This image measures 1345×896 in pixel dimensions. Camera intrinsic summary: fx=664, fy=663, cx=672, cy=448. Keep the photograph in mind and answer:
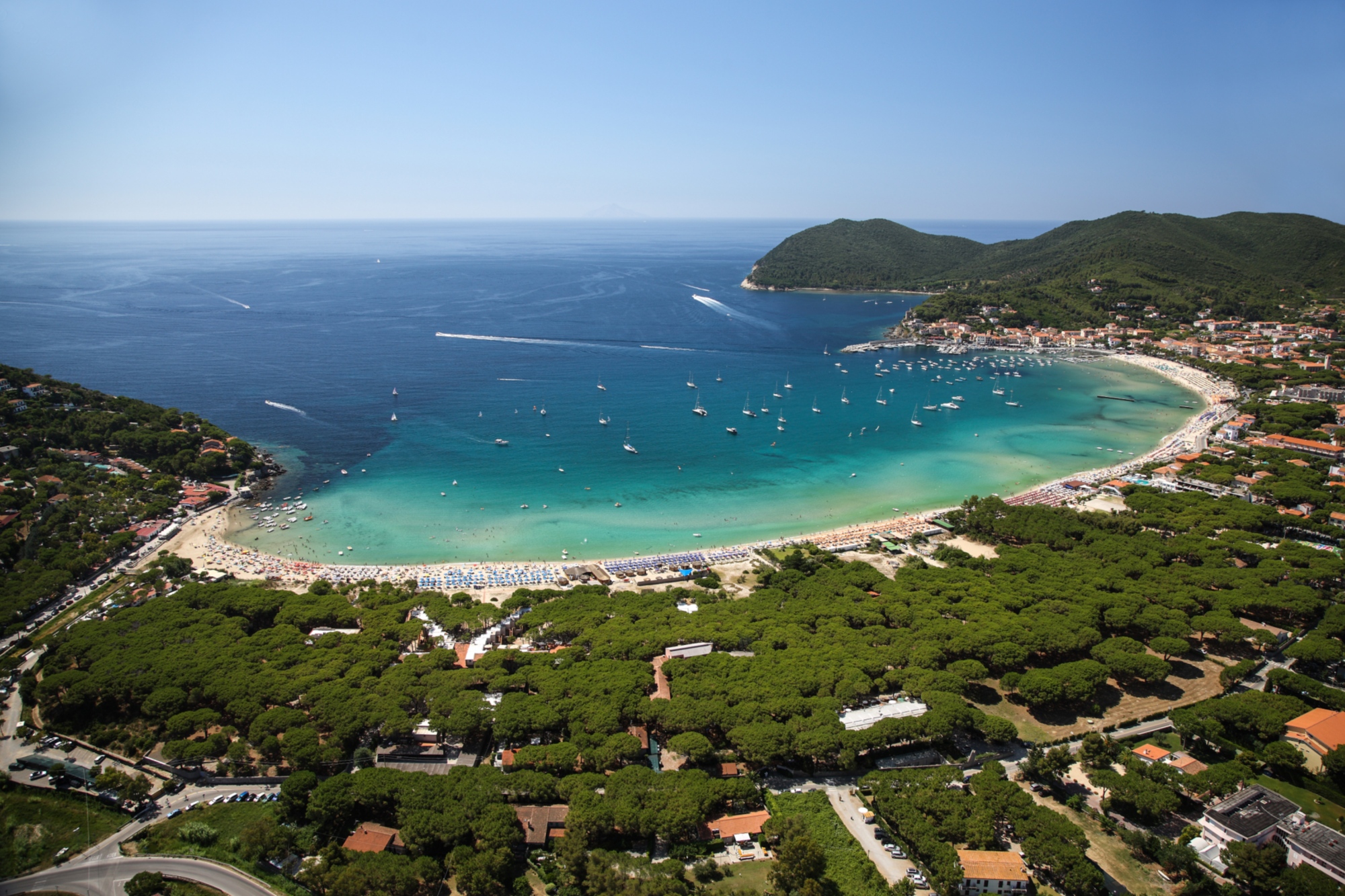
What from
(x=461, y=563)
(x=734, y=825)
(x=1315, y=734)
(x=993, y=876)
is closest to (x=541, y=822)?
(x=734, y=825)

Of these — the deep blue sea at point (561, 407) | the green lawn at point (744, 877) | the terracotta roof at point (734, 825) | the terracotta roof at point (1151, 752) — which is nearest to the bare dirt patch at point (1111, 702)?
the terracotta roof at point (1151, 752)

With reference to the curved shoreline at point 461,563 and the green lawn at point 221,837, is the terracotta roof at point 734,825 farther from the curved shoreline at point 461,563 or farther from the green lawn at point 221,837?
the curved shoreline at point 461,563

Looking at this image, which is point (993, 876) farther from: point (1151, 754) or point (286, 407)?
point (286, 407)

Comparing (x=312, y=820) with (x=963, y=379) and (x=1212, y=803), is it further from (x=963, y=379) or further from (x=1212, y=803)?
(x=963, y=379)

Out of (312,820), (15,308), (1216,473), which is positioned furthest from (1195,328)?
(15,308)

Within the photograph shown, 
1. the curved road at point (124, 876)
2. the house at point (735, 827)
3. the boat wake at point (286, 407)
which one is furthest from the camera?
the boat wake at point (286, 407)
